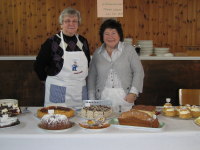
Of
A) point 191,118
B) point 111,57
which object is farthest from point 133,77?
point 191,118

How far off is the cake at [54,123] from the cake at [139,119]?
1.13 feet

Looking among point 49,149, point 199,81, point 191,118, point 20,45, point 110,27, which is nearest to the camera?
point 49,149

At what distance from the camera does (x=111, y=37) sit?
2686mm

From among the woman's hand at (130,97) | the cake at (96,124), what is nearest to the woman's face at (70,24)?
the woman's hand at (130,97)

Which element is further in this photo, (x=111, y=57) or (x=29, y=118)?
(x=111, y=57)

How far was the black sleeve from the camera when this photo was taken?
2.81 metres

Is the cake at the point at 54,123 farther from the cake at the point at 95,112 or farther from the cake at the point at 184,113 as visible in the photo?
the cake at the point at 184,113

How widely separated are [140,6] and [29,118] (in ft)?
12.5

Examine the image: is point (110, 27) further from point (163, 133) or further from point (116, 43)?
point (163, 133)

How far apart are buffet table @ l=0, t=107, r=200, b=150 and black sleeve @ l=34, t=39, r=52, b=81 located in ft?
3.45

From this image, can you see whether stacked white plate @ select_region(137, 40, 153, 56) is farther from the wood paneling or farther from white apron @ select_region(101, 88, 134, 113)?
white apron @ select_region(101, 88, 134, 113)

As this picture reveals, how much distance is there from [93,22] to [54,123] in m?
3.81

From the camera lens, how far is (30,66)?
4445 millimetres

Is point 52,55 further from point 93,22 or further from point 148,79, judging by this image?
point 93,22
